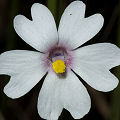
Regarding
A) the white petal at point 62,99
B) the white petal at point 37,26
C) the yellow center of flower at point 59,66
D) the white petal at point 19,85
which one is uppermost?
the white petal at point 37,26

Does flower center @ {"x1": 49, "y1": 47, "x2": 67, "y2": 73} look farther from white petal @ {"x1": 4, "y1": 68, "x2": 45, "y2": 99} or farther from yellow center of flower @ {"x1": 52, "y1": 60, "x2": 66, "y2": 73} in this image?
white petal @ {"x1": 4, "y1": 68, "x2": 45, "y2": 99}

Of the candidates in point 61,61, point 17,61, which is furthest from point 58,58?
point 17,61


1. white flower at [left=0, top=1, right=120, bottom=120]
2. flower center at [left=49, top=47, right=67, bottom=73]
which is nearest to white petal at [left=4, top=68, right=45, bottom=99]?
white flower at [left=0, top=1, right=120, bottom=120]

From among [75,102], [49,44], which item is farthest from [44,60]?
[75,102]

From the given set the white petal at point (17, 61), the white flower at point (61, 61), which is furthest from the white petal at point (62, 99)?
the white petal at point (17, 61)

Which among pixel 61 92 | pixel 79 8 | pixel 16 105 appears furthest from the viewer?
pixel 16 105

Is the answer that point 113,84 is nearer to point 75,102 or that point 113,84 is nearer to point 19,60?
point 75,102

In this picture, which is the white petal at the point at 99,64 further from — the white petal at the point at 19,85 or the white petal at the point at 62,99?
the white petal at the point at 19,85
